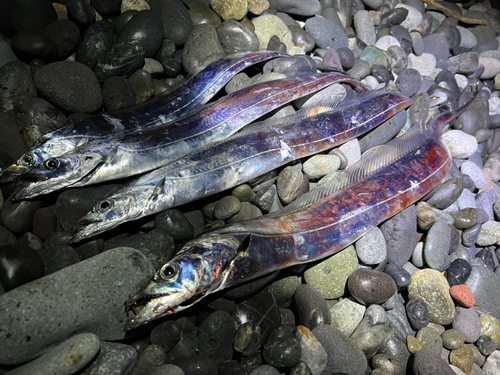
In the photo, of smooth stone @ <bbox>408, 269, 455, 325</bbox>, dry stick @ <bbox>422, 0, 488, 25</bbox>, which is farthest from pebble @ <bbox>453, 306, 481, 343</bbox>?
dry stick @ <bbox>422, 0, 488, 25</bbox>

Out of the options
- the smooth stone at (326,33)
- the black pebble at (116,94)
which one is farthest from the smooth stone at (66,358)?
the smooth stone at (326,33)

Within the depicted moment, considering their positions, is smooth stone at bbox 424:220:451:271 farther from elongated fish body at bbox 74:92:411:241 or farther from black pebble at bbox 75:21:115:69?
black pebble at bbox 75:21:115:69

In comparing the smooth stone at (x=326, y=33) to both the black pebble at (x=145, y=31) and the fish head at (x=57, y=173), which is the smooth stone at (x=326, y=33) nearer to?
the black pebble at (x=145, y=31)

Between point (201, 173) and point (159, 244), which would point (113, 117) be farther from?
point (159, 244)

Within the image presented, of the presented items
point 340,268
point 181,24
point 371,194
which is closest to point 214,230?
point 340,268

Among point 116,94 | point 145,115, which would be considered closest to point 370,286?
point 145,115

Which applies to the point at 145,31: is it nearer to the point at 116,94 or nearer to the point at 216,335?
the point at 116,94
